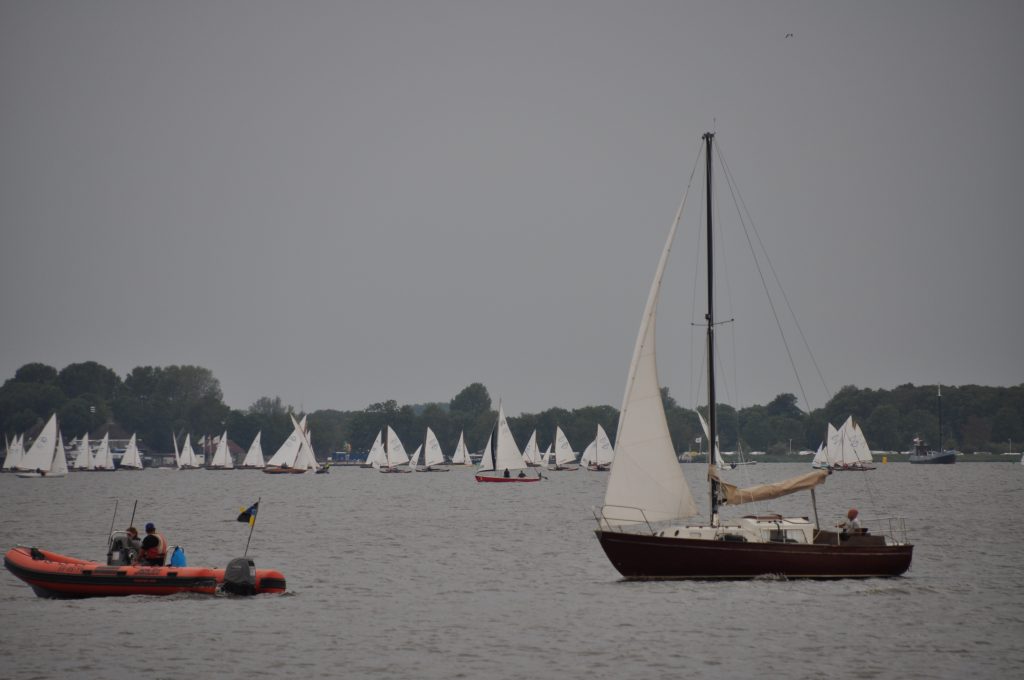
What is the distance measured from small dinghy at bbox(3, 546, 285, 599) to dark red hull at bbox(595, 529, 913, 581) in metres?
13.2

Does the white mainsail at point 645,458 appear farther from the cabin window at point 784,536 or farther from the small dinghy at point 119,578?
the small dinghy at point 119,578

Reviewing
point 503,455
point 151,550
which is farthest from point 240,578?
point 503,455

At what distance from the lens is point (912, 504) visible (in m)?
106

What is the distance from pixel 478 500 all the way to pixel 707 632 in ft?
282

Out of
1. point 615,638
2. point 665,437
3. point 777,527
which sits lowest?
point 615,638

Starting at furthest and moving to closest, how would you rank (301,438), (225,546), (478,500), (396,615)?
(301,438) → (478,500) → (225,546) → (396,615)

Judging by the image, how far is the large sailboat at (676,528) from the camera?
44.0 metres

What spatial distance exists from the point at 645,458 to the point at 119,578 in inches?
755

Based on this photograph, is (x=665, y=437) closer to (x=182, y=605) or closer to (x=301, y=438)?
(x=182, y=605)

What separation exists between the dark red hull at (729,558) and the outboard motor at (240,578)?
41.3ft

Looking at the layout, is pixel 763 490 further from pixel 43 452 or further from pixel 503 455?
pixel 43 452

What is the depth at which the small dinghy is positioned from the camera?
4247cm

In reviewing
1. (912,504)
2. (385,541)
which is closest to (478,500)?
(912,504)

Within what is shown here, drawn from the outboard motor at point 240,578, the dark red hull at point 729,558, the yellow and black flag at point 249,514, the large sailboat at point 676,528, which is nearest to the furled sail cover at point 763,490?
the large sailboat at point 676,528
